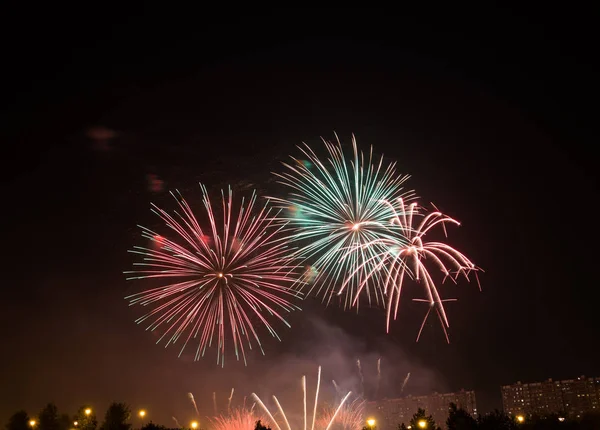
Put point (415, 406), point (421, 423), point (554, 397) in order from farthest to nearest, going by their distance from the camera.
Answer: point (415, 406), point (554, 397), point (421, 423)

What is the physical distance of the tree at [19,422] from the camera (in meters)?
46.6

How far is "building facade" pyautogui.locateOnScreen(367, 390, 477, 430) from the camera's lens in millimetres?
110500

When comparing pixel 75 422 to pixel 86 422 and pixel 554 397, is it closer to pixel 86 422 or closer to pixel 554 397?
pixel 86 422

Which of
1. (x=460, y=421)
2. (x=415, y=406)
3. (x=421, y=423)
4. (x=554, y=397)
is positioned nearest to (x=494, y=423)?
(x=460, y=421)

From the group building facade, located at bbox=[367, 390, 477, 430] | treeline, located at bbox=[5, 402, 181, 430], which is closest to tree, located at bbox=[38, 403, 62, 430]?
treeline, located at bbox=[5, 402, 181, 430]

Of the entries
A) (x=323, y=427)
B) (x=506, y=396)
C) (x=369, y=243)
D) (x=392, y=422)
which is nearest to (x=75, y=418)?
(x=323, y=427)

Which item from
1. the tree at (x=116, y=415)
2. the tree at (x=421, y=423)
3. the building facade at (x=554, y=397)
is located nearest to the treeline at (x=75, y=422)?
the tree at (x=116, y=415)

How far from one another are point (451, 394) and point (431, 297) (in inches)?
4252

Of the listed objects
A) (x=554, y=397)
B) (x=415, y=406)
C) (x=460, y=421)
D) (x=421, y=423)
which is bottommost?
(x=421, y=423)

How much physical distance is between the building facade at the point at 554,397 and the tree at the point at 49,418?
74873 millimetres

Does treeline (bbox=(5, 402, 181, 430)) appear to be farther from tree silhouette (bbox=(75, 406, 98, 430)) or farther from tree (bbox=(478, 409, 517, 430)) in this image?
tree (bbox=(478, 409, 517, 430))

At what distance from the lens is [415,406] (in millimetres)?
113812

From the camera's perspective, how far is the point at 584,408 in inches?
3526

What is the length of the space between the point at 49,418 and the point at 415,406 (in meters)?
85.6
